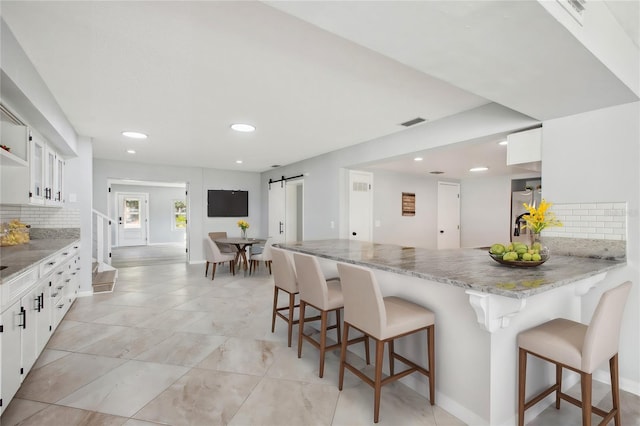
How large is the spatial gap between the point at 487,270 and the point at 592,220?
129 cm

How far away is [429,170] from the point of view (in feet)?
21.1

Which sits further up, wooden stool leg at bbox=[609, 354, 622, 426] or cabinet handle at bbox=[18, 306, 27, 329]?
cabinet handle at bbox=[18, 306, 27, 329]

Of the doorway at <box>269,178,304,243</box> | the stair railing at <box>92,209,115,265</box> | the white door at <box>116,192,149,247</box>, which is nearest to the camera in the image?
the stair railing at <box>92,209,115,265</box>

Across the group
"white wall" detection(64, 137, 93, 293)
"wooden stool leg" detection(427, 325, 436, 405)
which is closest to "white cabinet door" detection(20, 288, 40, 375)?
"white wall" detection(64, 137, 93, 293)

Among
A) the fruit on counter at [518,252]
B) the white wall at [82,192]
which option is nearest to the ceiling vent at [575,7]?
the fruit on counter at [518,252]

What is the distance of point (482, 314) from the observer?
149cm

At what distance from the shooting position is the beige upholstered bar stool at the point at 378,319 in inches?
68.7

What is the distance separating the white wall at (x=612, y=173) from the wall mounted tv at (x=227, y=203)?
6786 mm

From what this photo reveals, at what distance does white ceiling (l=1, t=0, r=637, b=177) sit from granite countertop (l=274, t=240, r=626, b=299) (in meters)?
1.16

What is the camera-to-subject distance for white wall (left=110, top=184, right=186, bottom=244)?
1128 cm

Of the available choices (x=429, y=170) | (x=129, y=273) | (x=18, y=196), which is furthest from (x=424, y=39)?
(x=129, y=273)

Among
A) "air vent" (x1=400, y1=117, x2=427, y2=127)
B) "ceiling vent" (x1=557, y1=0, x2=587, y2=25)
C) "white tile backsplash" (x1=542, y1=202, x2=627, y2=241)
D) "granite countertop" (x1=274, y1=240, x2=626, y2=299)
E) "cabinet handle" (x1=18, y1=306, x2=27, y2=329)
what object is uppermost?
"air vent" (x1=400, y1=117, x2=427, y2=127)

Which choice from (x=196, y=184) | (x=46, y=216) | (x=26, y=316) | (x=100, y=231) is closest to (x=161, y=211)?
(x=196, y=184)

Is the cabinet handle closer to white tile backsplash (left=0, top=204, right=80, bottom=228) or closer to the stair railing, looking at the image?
white tile backsplash (left=0, top=204, right=80, bottom=228)
